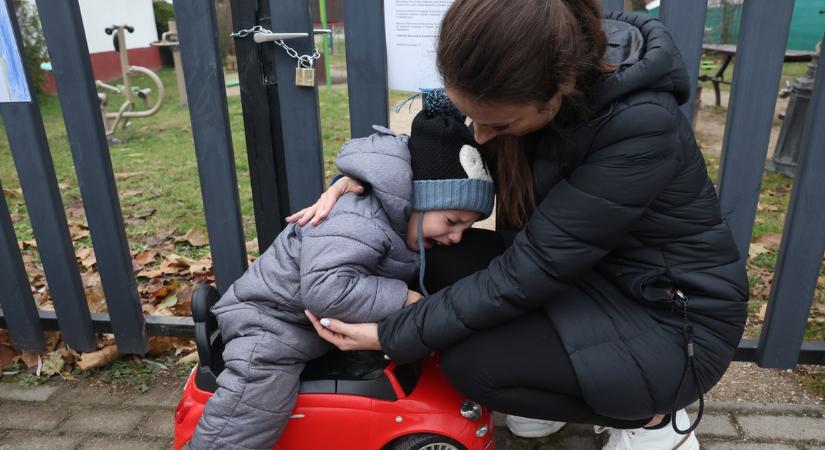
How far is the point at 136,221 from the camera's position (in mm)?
4617

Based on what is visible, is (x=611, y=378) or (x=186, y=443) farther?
(x=186, y=443)

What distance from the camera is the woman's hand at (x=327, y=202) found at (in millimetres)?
1847

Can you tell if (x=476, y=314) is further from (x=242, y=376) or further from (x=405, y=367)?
(x=242, y=376)

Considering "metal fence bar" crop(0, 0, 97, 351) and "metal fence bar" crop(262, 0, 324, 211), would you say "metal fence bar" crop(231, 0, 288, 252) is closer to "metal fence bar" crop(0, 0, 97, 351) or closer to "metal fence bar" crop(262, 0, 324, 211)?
"metal fence bar" crop(262, 0, 324, 211)

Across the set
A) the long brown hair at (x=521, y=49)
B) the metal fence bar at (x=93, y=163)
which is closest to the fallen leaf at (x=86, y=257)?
the metal fence bar at (x=93, y=163)

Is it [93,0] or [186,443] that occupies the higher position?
[93,0]

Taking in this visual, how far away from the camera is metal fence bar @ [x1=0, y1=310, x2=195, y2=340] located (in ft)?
8.90

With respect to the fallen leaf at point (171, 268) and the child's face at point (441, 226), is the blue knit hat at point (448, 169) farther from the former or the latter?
the fallen leaf at point (171, 268)

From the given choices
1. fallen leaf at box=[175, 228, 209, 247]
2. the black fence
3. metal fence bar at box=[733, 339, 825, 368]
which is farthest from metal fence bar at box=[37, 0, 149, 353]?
metal fence bar at box=[733, 339, 825, 368]

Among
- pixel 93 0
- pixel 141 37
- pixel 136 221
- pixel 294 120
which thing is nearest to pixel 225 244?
pixel 294 120

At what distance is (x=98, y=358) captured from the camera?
2.79 m

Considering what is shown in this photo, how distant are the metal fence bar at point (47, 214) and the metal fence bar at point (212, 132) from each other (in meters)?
0.60

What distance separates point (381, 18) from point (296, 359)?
1106mm

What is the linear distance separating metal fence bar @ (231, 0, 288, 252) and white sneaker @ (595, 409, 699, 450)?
1.40 metres
